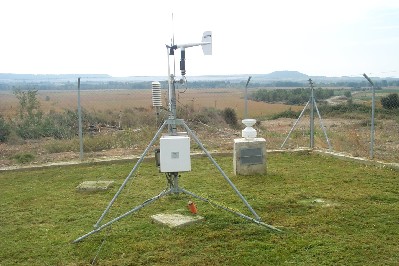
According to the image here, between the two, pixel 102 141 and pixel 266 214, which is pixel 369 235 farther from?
pixel 102 141

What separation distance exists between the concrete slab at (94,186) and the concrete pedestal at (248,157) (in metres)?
2.36

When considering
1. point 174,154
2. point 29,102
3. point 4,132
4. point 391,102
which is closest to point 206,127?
point 29,102

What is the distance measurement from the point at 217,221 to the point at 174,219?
55cm

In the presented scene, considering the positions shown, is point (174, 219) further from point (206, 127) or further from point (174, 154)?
point (206, 127)

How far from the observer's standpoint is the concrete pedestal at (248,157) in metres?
8.21

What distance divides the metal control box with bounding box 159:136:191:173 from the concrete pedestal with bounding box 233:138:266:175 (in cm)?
278

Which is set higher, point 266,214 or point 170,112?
point 170,112

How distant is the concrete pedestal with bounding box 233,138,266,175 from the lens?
8.21m

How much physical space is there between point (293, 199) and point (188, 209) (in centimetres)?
160

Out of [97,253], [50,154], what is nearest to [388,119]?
[50,154]

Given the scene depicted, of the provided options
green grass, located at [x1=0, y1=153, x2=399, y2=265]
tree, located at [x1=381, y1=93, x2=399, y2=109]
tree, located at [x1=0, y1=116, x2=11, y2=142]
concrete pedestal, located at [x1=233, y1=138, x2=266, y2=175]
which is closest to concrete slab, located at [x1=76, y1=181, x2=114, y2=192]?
green grass, located at [x1=0, y1=153, x2=399, y2=265]

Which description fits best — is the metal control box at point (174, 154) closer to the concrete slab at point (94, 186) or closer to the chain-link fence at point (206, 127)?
the chain-link fence at point (206, 127)

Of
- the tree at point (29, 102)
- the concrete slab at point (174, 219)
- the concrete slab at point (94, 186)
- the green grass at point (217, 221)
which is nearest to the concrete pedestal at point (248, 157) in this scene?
the green grass at point (217, 221)

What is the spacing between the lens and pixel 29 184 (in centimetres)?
802
